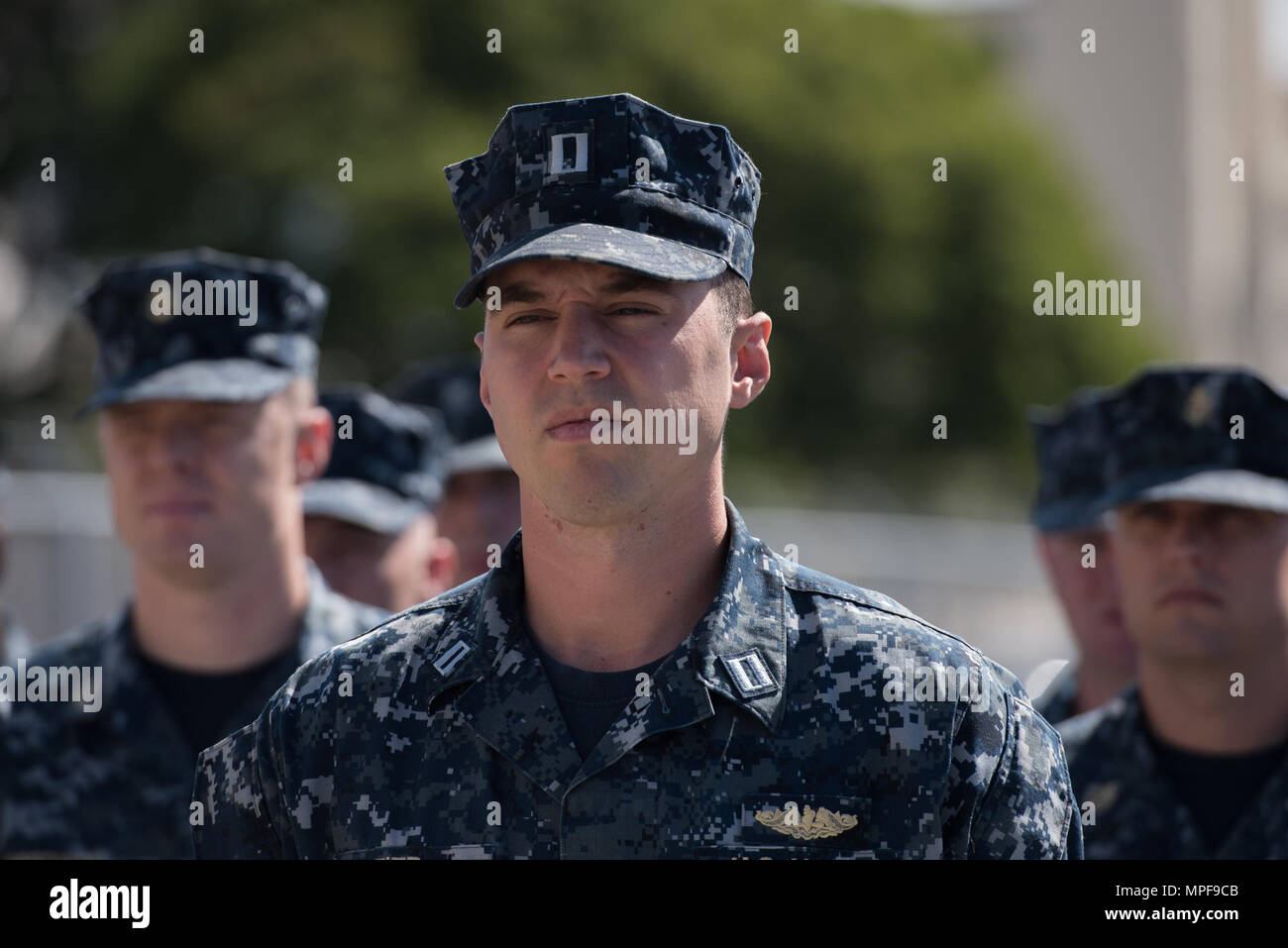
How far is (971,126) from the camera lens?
25.7m

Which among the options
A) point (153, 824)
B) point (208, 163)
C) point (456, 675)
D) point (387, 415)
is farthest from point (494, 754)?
point (208, 163)

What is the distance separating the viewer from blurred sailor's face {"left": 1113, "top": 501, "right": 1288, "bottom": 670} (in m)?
4.59

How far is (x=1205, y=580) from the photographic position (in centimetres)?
464

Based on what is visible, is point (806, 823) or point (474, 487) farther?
point (474, 487)

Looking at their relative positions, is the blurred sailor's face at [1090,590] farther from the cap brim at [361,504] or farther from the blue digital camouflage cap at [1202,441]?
the cap brim at [361,504]

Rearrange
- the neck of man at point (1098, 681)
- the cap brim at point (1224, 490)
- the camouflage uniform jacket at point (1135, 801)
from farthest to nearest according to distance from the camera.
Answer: the neck of man at point (1098, 681) < the cap brim at point (1224, 490) < the camouflage uniform jacket at point (1135, 801)

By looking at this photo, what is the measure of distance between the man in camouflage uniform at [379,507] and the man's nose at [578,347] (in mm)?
3279

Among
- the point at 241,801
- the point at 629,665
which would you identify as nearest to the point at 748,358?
the point at 629,665

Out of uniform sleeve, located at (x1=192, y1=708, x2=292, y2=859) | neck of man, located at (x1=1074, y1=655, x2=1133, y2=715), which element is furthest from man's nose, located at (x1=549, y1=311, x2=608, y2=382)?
neck of man, located at (x1=1074, y1=655, x2=1133, y2=715)

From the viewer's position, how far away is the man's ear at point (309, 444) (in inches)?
201

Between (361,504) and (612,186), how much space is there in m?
3.29

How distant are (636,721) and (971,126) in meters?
24.1

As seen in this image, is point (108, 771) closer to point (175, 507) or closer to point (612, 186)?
point (175, 507)

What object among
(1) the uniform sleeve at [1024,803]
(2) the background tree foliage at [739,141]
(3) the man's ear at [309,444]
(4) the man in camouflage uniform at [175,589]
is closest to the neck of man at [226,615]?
(4) the man in camouflage uniform at [175,589]
